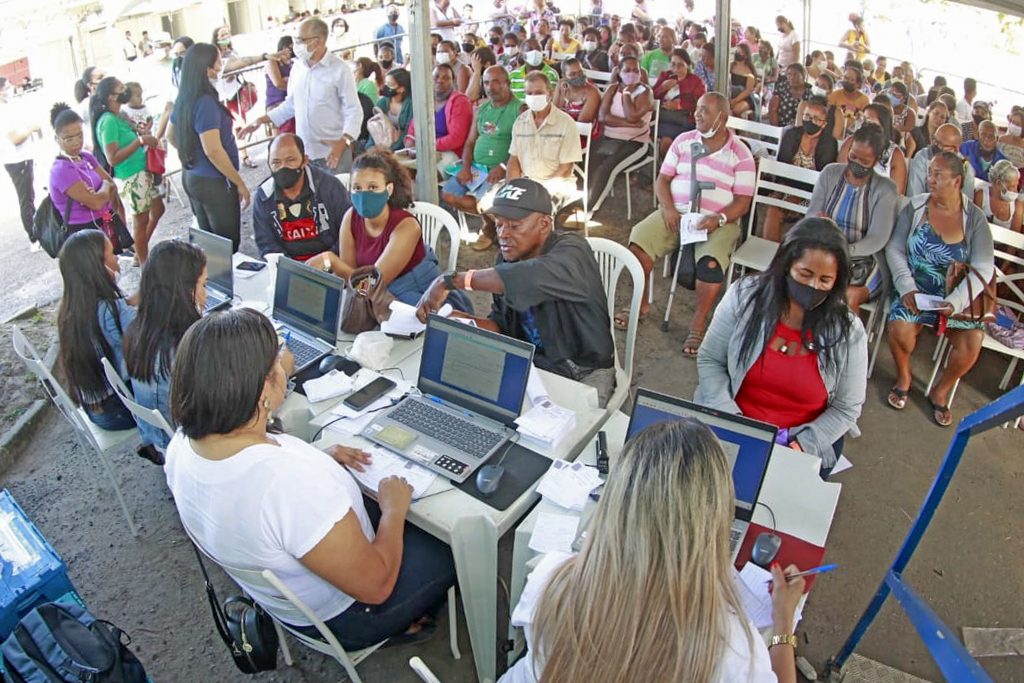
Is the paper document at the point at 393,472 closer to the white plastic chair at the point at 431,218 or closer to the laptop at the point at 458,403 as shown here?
the laptop at the point at 458,403

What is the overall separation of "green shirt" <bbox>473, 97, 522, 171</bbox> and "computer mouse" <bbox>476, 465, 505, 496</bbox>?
13.6ft

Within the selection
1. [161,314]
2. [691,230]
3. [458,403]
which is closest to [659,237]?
[691,230]

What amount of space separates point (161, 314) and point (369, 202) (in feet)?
3.99

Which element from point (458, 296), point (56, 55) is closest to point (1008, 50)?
point (458, 296)

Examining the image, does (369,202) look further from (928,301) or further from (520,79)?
(520,79)

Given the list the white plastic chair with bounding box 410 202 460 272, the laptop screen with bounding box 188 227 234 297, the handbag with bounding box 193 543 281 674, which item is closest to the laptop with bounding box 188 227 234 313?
the laptop screen with bounding box 188 227 234 297

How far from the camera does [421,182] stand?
16.9 ft

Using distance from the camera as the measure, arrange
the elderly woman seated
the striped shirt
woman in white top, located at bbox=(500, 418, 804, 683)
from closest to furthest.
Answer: woman in white top, located at bbox=(500, 418, 804, 683)
the elderly woman seated
the striped shirt

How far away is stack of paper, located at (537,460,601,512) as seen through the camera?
2156 millimetres

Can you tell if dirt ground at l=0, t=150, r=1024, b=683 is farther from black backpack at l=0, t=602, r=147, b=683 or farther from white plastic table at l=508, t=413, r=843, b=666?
white plastic table at l=508, t=413, r=843, b=666

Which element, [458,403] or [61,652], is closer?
[61,652]

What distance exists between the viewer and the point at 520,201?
2918 mm

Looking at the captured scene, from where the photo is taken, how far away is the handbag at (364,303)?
10.4 ft

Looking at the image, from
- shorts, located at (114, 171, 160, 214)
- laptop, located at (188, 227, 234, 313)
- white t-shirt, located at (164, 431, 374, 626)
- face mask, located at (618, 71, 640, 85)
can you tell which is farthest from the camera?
face mask, located at (618, 71, 640, 85)
